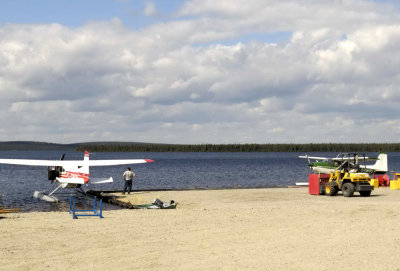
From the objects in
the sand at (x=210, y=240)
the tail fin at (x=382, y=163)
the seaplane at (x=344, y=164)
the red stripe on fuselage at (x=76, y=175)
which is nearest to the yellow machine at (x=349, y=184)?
the seaplane at (x=344, y=164)

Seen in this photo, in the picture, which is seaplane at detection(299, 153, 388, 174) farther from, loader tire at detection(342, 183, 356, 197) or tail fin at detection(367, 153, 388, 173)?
loader tire at detection(342, 183, 356, 197)

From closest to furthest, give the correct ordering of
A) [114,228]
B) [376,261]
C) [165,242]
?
[376,261]
[165,242]
[114,228]

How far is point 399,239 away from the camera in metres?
12.5

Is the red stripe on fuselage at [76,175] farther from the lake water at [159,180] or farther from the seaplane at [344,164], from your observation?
the seaplane at [344,164]

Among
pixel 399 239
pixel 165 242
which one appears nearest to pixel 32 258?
pixel 165 242

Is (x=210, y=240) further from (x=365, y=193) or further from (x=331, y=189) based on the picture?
(x=365, y=193)

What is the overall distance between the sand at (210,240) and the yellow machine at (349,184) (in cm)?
511

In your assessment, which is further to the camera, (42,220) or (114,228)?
(42,220)

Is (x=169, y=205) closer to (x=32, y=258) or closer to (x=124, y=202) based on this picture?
(x=124, y=202)

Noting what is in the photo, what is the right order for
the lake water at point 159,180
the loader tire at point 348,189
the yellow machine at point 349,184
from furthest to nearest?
the lake water at point 159,180 < the yellow machine at point 349,184 < the loader tire at point 348,189

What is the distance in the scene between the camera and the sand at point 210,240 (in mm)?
10133

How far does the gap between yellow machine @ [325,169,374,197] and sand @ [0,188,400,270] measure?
201 inches

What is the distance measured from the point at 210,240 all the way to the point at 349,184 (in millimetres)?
13827

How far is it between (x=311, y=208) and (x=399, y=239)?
6.95 metres
